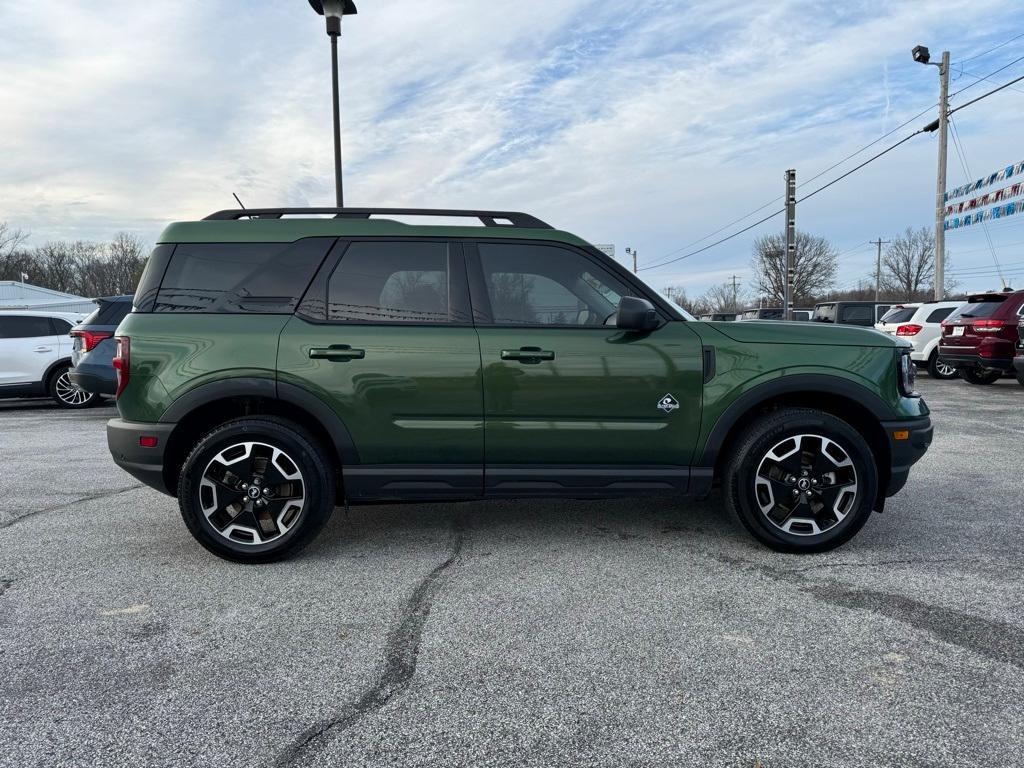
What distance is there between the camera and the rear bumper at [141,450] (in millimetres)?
3732

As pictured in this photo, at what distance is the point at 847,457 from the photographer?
3791 mm

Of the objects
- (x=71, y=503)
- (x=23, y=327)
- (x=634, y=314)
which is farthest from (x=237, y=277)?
(x=23, y=327)

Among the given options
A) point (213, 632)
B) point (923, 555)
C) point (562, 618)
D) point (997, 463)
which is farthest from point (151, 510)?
point (997, 463)

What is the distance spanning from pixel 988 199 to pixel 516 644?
24000 millimetres

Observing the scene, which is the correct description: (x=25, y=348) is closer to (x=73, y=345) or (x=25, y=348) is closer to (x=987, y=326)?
(x=73, y=345)

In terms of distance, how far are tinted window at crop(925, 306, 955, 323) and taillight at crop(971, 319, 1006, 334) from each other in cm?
286

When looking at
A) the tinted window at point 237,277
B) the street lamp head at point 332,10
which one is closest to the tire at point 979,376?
the street lamp head at point 332,10

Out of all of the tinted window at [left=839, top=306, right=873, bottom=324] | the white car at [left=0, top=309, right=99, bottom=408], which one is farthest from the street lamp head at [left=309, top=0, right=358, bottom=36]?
the tinted window at [left=839, top=306, right=873, bottom=324]

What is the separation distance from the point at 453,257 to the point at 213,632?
226 cm

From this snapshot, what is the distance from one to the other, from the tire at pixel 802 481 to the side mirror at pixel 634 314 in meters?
0.90

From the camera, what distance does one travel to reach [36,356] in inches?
438

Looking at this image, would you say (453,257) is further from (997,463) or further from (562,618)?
(997,463)

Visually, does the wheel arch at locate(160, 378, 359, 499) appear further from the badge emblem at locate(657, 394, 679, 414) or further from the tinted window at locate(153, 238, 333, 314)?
the badge emblem at locate(657, 394, 679, 414)

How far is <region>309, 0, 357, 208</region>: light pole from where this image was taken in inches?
377
